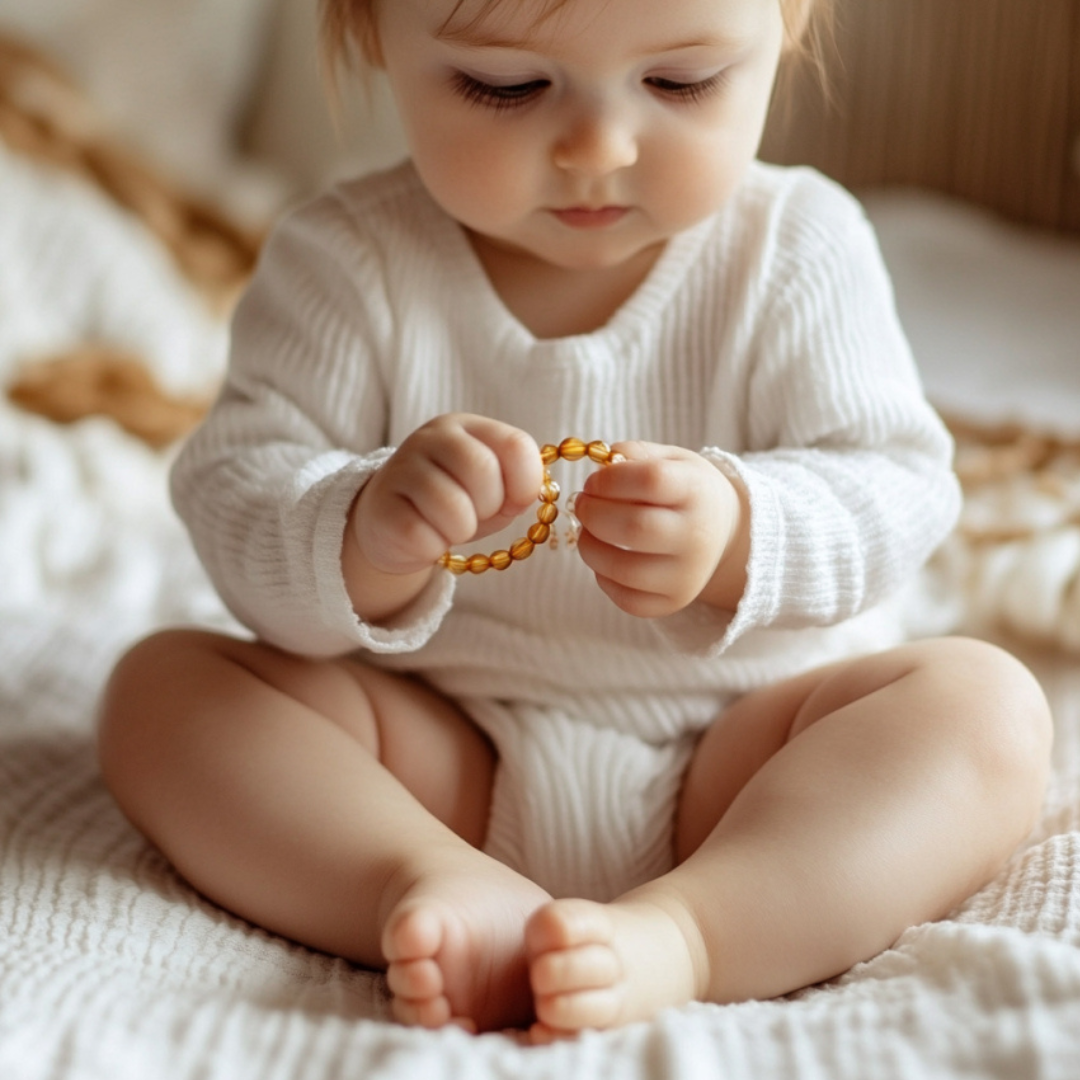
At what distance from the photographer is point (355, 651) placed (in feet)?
2.76

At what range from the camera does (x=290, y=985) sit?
24.8 inches

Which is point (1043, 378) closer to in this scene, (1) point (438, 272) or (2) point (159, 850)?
(1) point (438, 272)

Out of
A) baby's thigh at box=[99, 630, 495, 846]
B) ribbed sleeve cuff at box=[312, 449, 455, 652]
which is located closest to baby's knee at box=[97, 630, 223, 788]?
baby's thigh at box=[99, 630, 495, 846]

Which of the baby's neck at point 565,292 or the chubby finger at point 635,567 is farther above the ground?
the baby's neck at point 565,292

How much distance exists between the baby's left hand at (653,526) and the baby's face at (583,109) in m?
0.16

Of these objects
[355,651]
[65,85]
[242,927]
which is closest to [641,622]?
[355,651]

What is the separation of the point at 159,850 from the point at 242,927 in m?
0.09

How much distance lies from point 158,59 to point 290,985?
1.43m

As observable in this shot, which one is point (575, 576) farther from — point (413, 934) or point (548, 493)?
point (413, 934)

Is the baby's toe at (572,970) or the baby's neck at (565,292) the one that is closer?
the baby's toe at (572,970)

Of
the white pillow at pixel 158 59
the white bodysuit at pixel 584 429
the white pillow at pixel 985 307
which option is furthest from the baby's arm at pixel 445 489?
the white pillow at pixel 158 59

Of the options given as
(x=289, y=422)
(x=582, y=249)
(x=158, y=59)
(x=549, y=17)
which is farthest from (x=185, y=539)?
(x=158, y=59)

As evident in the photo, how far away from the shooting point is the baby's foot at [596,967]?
553mm

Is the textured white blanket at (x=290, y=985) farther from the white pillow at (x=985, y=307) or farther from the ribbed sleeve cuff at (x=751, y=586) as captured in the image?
the white pillow at (x=985, y=307)
